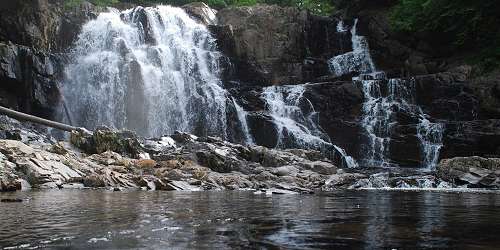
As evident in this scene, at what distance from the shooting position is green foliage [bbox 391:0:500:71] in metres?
33.2

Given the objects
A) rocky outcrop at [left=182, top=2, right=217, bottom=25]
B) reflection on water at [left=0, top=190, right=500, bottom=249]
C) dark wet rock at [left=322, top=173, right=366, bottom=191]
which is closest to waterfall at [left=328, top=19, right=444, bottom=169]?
dark wet rock at [left=322, top=173, right=366, bottom=191]

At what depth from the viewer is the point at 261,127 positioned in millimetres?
32719

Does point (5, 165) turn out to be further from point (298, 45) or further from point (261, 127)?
point (298, 45)

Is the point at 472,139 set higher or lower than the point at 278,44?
lower

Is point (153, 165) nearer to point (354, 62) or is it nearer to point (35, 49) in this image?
point (35, 49)

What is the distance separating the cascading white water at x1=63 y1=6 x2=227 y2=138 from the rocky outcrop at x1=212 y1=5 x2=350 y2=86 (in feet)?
9.21

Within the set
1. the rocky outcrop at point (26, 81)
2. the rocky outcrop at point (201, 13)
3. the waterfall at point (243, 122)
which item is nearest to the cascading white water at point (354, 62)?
the waterfall at point (243, 122)

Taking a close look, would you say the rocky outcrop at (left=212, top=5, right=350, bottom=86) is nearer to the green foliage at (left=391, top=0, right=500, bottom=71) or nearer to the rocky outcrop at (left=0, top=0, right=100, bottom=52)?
the green foliage at (left=391, top=0, right=500, bottom=71)

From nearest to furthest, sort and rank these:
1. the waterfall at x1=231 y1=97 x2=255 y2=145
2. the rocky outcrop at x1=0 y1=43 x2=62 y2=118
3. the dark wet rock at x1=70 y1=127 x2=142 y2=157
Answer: the dark wet rock at x1=70 y1=127 x2=142 y2=157, the rocky outcrop at x1=0 y1=43 x2=62 y2=118, the waterfall at x1=231 y1=97 x2=255 y2=145

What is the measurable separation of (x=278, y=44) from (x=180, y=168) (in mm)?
23638

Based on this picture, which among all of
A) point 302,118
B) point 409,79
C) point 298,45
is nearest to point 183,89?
point 302,118

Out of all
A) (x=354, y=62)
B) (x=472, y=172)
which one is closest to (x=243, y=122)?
(x=354, y=62)

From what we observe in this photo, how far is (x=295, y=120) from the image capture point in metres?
33.3

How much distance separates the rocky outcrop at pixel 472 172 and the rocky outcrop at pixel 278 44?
64.1ft
